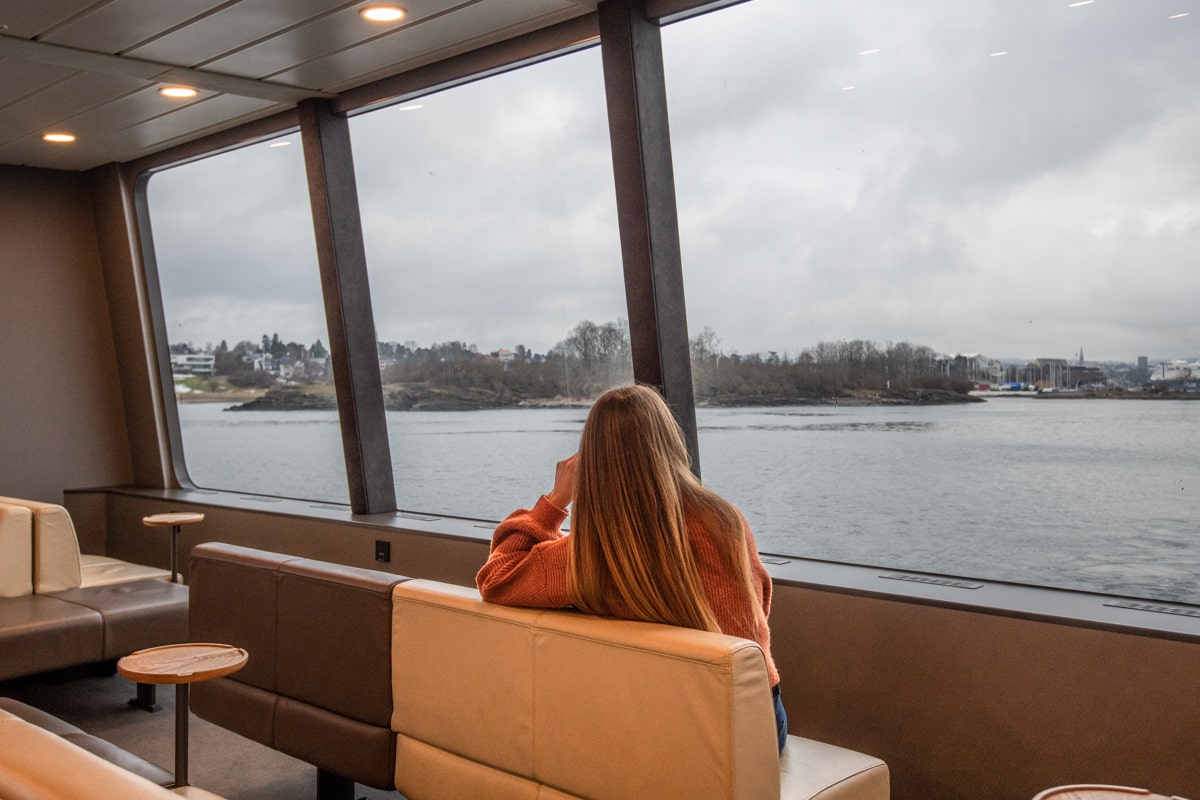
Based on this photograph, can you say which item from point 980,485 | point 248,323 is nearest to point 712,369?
point 980,485

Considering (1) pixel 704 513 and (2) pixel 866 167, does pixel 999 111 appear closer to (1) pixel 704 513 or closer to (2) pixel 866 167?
(2) pixel 866 167

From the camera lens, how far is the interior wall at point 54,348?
6141mm

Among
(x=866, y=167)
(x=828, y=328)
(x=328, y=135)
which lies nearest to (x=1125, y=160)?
(x=866, y=167)

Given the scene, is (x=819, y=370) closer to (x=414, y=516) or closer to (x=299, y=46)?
(x=414, y=516)

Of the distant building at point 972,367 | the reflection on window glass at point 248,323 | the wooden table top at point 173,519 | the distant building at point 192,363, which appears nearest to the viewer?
the distant building at point 972,367

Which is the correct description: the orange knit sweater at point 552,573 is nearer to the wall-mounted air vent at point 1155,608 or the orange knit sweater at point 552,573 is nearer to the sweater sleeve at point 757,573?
the sweater sleeve at point 757,573

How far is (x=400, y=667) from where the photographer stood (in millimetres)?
2395

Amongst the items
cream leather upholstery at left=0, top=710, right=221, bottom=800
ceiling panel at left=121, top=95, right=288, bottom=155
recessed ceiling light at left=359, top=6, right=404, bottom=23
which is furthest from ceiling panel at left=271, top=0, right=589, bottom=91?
cream leather upholstery at left=0, top=710, right=221, bottom=800

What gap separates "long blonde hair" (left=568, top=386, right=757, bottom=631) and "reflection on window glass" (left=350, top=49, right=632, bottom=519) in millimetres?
1942

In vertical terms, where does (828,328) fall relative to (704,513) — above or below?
above

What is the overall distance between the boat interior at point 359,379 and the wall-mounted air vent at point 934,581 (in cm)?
2

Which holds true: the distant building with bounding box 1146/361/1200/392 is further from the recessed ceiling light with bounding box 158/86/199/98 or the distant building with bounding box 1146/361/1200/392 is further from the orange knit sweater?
the recessed ceiling light with bounding box 158/86/199/98

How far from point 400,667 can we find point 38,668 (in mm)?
2079

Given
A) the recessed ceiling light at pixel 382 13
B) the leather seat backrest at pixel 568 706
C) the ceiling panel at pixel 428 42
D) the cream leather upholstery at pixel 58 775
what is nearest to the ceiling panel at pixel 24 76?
the ceiling panel at pixel 428 42
